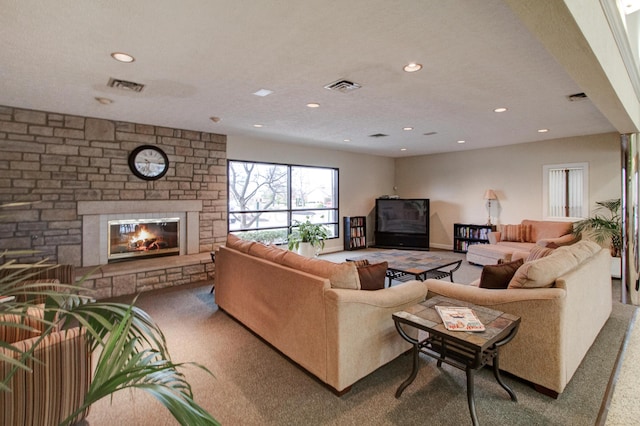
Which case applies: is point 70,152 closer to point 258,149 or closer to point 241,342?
point 258,149

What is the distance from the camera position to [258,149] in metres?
6.19

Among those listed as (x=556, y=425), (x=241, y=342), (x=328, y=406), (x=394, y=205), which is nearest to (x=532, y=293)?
(x=556, y=425)

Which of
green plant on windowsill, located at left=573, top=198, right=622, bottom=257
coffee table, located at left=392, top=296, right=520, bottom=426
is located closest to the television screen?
green plant on windowsill, located at left=573, top=198, right=622, bottom=257

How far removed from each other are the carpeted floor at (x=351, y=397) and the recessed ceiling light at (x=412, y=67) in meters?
2.43

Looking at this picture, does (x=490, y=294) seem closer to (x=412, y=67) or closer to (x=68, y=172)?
(x=412, y=67)

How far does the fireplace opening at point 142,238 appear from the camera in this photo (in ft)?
15.7

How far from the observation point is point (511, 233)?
20.2 ft

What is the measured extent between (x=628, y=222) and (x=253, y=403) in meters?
4.85

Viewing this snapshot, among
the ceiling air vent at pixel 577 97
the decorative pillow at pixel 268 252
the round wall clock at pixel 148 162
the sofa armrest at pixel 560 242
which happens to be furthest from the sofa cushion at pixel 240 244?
the sofa armrest at pixel 560 242

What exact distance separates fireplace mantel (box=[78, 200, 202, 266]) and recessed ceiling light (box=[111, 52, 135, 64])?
266 cm

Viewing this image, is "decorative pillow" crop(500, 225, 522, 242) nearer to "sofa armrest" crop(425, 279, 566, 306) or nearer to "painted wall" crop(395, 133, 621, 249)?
"painted wall" crop(395, 133, 621, 249)

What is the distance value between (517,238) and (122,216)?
22.2 feet

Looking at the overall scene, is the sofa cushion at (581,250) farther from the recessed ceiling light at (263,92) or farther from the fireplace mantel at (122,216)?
the fireplace mantel at (122,216)

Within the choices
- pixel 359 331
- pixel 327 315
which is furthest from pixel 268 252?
pixel 359 331
